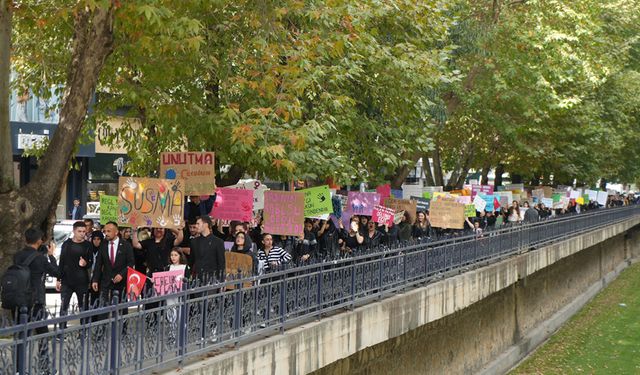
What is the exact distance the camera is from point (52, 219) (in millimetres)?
12492

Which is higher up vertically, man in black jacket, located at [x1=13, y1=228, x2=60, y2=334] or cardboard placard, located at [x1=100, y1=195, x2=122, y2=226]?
cardboard placard, located at [x1=100, y1=195, x2=122, y2=226]

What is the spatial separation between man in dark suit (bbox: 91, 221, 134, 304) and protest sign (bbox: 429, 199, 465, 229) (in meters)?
11.3

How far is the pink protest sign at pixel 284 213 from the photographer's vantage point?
15930 mm

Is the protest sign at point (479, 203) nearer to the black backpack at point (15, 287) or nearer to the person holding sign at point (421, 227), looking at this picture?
the person holding sign at point (421, 227)

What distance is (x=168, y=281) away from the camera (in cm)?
1150

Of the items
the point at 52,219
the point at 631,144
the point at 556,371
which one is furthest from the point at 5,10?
the point at 631,144

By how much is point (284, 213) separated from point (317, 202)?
4.59 ft

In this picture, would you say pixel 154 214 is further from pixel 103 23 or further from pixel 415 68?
pixel 415 68

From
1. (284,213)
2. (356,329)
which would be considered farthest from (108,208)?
(356,329)

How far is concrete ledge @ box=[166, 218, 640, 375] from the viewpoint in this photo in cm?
1041

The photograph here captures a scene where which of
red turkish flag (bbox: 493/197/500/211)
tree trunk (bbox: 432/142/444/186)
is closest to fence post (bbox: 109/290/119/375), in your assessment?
red turkish flag (bbox: 493/197/500/211)

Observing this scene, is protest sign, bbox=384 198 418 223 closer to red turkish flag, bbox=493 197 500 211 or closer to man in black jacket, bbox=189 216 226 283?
red turkish flag, bbox=493 197 500 211

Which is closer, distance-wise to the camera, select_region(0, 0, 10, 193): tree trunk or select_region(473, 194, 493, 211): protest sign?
select_region(0, 0, 10, 193): tree trunk

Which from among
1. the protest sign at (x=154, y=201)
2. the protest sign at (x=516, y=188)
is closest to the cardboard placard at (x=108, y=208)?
the protest sign at (x=154, y=201)
